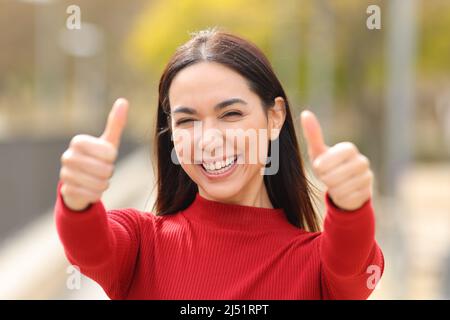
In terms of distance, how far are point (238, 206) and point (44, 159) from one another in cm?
1395

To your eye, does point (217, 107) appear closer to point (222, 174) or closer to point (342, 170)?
point (222, 174)

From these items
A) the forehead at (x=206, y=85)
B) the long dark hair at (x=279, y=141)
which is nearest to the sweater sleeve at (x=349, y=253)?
the long dark hair at (x=279, y=141)

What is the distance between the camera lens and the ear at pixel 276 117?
2.78 metres

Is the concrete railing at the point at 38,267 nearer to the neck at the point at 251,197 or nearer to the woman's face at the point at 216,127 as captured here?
the neck at the point at 251,197

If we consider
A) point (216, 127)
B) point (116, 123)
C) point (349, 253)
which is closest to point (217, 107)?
point (216, 127)

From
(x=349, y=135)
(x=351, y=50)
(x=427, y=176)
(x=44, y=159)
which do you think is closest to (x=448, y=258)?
(x=44, y=159)

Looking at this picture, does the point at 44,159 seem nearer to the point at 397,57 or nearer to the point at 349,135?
the point at 397,57

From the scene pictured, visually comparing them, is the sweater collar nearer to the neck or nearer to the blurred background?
the neck

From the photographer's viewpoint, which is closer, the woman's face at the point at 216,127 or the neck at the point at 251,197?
the woman's face at the point at 216,127

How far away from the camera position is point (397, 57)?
12422 millimetres

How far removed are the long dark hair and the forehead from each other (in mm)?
22

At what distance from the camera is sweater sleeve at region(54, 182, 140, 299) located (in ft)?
7.57

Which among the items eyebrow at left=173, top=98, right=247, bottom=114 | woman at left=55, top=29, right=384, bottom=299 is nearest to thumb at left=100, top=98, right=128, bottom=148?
woman at left=55, top=29, right=384, bottom=299

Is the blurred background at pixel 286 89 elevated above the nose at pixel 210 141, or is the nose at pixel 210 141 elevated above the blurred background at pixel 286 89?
the blurred background at pixel 286 89
